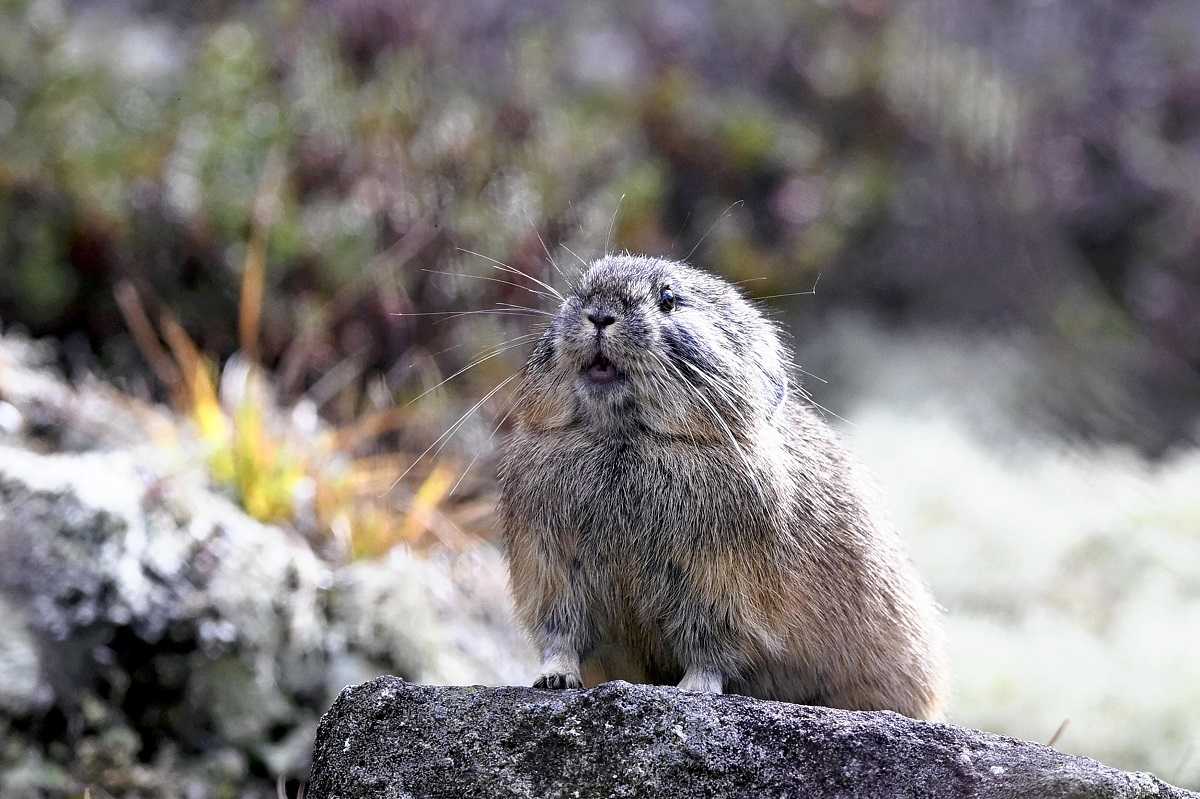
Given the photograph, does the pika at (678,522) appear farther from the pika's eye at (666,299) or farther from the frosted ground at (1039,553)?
the frosted ground at (1039,553)

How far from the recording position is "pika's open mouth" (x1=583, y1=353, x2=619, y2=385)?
361 centimetres

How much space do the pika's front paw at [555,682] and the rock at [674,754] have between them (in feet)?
0.71

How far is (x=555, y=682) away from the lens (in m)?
3.49

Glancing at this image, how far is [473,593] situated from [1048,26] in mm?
12278

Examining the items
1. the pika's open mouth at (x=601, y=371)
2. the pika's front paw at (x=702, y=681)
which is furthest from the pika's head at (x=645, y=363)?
the pika's front paw at (x=702, y=681)

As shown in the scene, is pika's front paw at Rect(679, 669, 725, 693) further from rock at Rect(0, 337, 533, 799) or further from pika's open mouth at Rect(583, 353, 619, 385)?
rock at Rect(0, 337, 533, 799)

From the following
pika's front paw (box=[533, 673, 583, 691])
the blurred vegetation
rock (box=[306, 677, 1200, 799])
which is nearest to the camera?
rock (box=[306, 677, 1200, 799])

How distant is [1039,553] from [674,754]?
6.34 meters

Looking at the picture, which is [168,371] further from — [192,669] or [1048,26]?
[1048,26]

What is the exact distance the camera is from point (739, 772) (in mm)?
2988

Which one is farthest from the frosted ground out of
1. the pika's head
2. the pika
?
the pika's head

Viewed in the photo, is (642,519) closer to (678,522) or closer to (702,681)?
(678,522)

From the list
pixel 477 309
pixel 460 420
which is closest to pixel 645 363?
pixel 460 420

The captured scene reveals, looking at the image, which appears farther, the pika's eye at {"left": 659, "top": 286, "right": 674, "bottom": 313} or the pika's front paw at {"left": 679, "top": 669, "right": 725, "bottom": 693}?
the pika's eye at {"left": 659, "top": 286, "right": 674, "bottom": 313}
